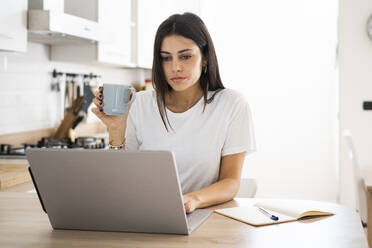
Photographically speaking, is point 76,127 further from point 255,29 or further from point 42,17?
point 255,29

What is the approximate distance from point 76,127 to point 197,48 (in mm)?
2200

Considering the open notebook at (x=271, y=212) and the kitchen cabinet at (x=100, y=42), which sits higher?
the kitchen cabinet at (x=100, y=42)

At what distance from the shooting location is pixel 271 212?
131cm

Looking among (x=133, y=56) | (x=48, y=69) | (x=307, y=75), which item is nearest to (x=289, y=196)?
(x=307, y=75)

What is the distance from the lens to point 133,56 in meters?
4.30

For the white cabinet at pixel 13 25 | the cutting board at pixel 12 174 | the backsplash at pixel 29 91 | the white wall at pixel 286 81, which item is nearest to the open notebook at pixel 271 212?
the cutting board at pixel 12 174

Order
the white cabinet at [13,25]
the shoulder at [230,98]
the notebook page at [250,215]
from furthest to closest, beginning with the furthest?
the white cabinet at [13,25] → the shoulder at [230,98] → the notebook page at [250,215]

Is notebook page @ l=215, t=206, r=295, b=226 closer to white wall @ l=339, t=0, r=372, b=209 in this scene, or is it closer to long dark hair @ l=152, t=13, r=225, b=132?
long dark hair @ l=152, t=13, r=225, b=132

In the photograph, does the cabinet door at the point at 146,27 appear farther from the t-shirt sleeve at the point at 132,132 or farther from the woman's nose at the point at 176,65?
the woman's nose at the point at 176,65

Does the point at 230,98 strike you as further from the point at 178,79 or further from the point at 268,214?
the point at 268,214

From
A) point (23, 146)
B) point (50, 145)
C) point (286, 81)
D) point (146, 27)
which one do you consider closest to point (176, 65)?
point (50, 145)

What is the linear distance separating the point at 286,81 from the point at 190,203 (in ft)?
12.9

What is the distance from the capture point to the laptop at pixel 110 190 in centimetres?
108

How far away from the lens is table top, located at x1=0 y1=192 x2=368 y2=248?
1.06 m
